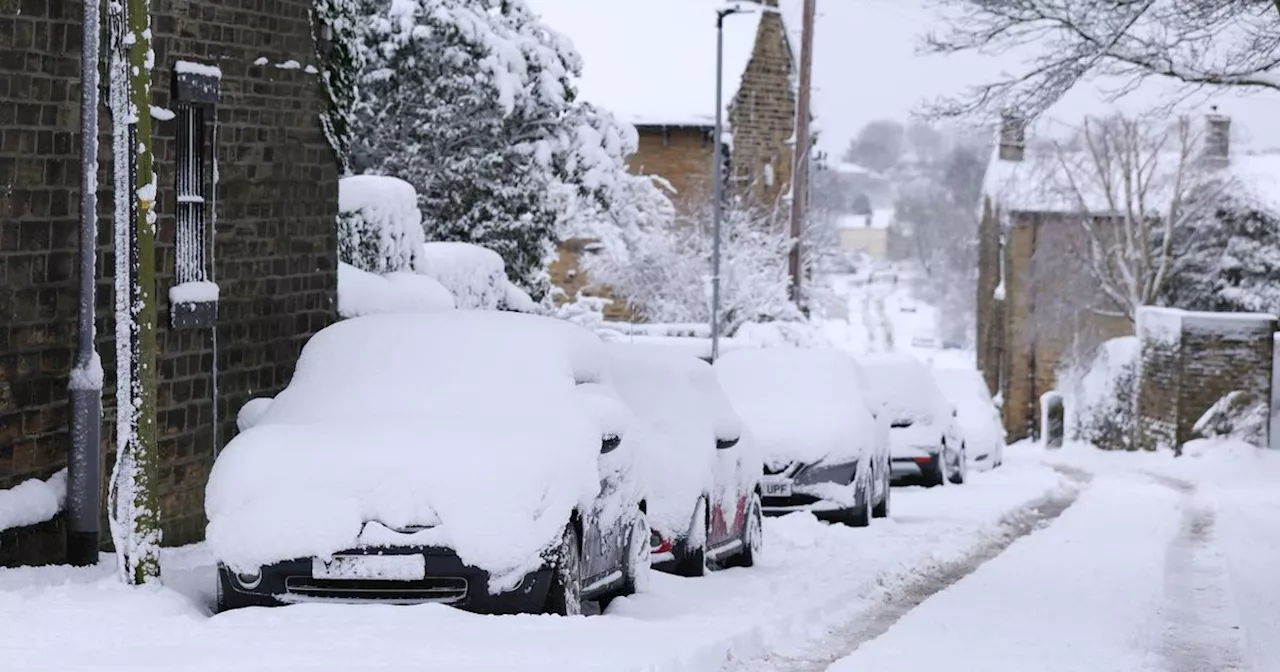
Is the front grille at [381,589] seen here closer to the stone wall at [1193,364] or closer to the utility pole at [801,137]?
the utility pole at [801,137]

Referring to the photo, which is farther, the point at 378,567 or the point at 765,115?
the point at 765,115

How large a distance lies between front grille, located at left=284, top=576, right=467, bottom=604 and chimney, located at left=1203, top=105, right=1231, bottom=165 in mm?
53685

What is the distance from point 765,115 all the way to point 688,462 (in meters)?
38.7

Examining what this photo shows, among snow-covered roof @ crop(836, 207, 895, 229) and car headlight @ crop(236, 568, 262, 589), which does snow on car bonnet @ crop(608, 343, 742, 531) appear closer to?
car headlight @ crop(236, 568, 262, 589)

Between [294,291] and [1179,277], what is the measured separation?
45.5 meters

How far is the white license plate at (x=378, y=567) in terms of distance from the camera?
9.25m

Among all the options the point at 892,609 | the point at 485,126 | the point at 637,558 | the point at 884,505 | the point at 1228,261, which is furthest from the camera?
the point at 1228,261

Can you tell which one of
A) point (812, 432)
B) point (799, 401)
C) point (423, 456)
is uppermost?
point (423, 456)

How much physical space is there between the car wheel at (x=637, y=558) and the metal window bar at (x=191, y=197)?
3762 millimetres

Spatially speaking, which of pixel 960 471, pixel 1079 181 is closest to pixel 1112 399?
pixel 960 471

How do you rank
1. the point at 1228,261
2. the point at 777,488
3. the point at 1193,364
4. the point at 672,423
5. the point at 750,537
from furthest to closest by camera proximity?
the point at 1228,261 < the point at 1193,364 < the point at 777,488 < the point at 750,537 < the point at 672,423

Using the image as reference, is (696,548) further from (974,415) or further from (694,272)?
(694,272)

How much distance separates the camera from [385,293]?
17562mm

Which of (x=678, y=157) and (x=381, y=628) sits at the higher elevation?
(x=678, y=157)
